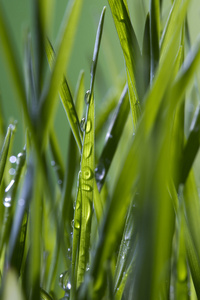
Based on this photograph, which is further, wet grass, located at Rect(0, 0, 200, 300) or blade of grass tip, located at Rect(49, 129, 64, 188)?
blade of grass tip, located at Rect(49, 129, 64, 188)

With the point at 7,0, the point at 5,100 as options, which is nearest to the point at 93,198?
the point at 5,100

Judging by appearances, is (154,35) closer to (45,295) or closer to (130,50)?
(130,50)

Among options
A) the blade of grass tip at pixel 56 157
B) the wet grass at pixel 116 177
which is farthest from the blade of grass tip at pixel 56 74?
the blade of grass tip at pixel 56 157

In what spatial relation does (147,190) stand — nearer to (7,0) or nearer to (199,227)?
(199,227)

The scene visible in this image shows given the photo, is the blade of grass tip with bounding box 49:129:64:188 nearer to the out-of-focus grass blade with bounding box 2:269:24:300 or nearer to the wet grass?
the wet grass

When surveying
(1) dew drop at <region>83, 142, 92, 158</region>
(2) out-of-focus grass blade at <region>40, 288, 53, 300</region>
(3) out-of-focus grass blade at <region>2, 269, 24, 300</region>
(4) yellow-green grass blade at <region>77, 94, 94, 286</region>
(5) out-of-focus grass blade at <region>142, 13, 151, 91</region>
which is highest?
(5) out-of-focus grass blade at <region>142, 13, 151, 91</region>

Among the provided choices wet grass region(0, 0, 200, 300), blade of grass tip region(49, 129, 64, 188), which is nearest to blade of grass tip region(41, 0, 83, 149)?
wet grass region(0, 0, 200, 300)

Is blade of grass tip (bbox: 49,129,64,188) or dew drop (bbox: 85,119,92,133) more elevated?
blade of grass tip (bbox: 49,129,64,188)
